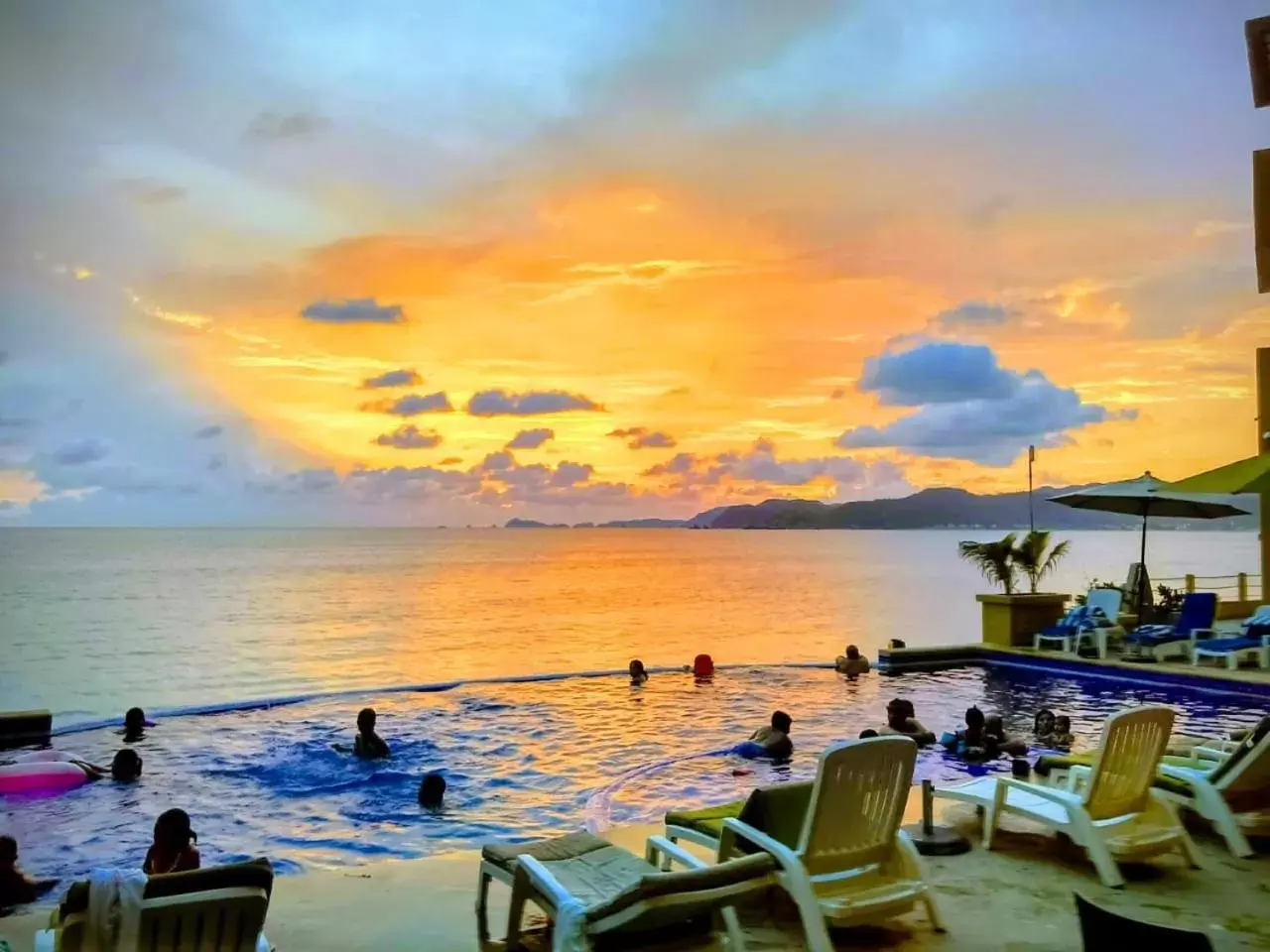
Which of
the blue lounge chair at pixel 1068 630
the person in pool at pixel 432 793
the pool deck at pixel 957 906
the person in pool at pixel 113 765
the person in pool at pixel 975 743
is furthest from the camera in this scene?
the blue lounge chair at pixel 1068 630

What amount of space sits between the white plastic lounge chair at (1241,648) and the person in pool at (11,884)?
14482 millimetres

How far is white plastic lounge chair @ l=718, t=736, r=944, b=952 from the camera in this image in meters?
4.40

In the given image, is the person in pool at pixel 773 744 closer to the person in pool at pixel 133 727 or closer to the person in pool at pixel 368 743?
the person in pool at pixel 368 743

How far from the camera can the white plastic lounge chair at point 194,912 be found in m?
3.21

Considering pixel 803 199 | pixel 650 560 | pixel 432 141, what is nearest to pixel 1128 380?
pixel 803 199

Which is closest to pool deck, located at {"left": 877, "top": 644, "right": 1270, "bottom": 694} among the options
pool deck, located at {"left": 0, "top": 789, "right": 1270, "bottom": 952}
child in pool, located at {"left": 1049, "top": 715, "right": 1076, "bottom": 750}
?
child in pool, located at {"left": 1049, "top": 715, "right": 1076, "bottom": 750}

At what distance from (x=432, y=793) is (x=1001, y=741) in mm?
6186

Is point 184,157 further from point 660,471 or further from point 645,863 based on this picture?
point 660,471

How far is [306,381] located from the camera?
1928 inches

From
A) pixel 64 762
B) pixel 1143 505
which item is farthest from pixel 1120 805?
pixel 1143 505

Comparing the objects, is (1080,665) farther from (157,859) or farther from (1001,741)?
(157,859)

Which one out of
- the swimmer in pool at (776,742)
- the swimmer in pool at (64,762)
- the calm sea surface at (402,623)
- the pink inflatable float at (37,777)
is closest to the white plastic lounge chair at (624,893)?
the swimmer in pool at (776,742)

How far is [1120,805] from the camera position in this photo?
223 inches

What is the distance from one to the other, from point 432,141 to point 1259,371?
1726 centimetres
